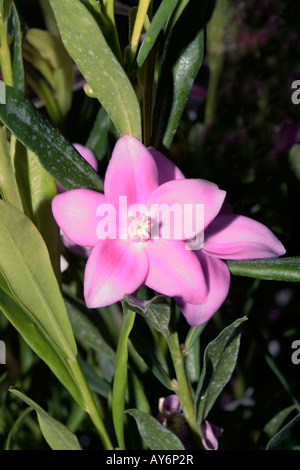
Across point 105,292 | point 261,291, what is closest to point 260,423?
point 261,291

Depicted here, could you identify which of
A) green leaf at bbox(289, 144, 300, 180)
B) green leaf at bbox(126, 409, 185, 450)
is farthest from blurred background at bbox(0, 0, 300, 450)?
green leaf at bbox(126, 409, 185, 450)

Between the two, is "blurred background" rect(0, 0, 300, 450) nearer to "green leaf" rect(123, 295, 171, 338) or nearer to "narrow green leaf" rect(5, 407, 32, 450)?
"narrow green leaf" rect(5, 407, 32, 450)

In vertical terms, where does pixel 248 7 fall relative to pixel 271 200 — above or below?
above

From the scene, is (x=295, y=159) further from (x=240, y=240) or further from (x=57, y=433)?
(x=57, y=433)

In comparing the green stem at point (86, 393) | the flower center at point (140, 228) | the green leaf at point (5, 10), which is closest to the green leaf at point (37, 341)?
the green stem at point (86, 393)
